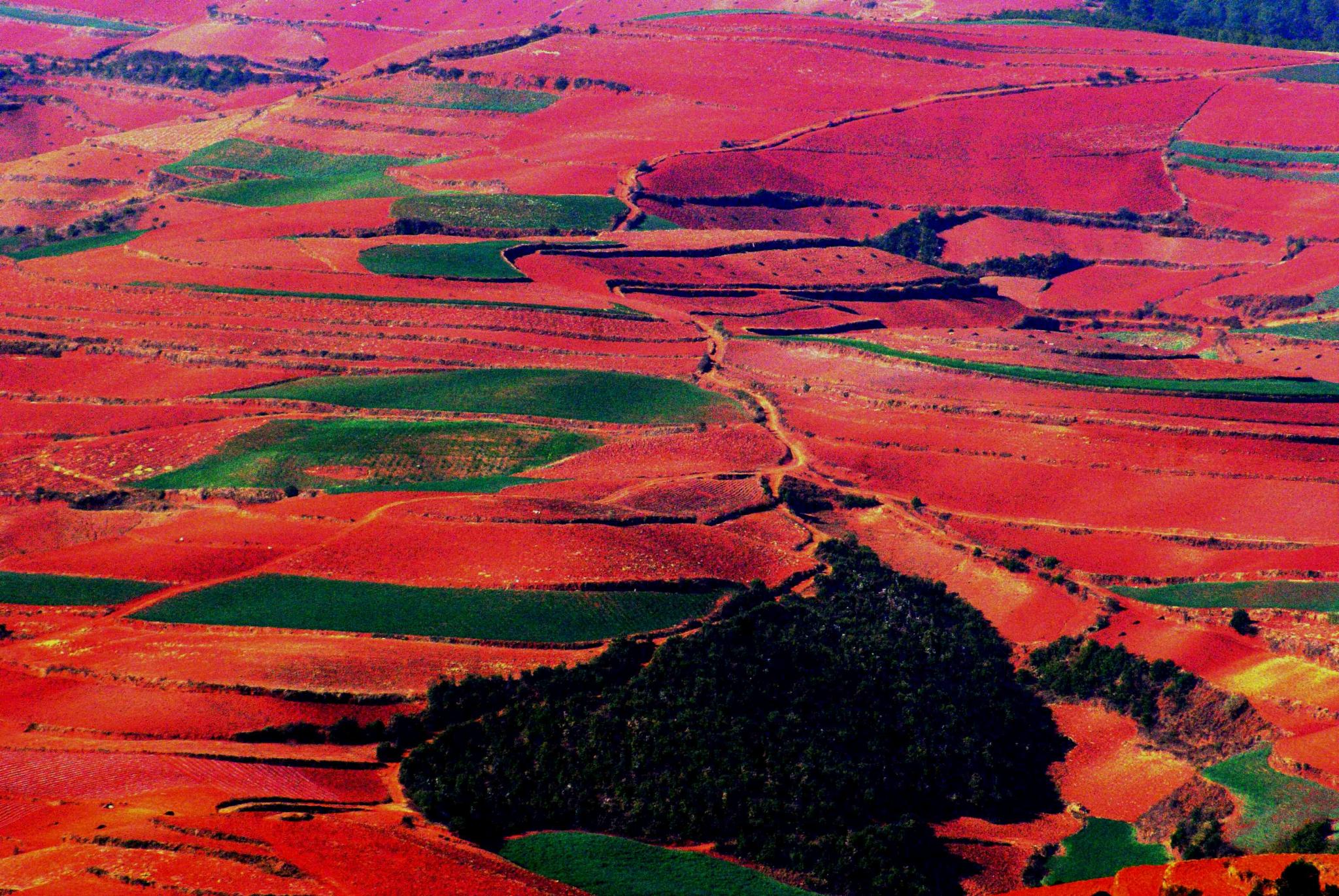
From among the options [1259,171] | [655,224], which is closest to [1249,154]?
[1259,171]

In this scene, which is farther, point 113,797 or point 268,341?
point 268,341

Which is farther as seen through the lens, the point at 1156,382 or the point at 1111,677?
the point at 1156,382

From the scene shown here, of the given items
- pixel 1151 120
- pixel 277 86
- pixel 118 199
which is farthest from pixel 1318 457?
pixel 277 86

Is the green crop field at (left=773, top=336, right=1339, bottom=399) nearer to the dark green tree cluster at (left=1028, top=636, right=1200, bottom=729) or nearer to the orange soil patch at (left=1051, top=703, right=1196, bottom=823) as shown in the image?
the dark green tree cluster at (left=1028, top=636, right=1200, bottom=729)

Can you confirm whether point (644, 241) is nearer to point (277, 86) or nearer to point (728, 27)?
point (728, 27)

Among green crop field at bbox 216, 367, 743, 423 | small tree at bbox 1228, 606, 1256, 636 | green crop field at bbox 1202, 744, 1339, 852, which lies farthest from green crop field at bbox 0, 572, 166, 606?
small tree at bbox 1228, 606, 1256, 636

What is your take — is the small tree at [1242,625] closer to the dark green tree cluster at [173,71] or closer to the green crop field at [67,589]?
the green crop field at [67,589]

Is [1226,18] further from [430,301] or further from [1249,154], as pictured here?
[430,301]
